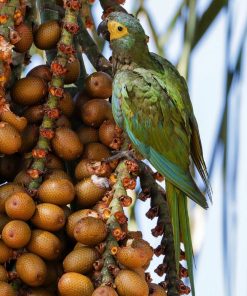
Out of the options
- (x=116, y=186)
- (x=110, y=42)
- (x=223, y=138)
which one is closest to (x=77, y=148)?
(x=116, y=186)

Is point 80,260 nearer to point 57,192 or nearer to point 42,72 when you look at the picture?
point 57,192

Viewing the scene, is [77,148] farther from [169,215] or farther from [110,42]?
[110,42]

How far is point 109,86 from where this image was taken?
160cm

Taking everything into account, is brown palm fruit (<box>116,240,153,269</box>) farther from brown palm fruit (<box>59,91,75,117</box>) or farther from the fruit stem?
brown palm fruit (<box>59,91,75,117</box>)

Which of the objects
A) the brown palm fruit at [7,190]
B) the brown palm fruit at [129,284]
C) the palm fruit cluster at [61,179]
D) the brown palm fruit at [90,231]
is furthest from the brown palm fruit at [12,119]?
the brown palm fruit at [129,284]

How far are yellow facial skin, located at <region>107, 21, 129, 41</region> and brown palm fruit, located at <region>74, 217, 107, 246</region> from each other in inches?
22.0

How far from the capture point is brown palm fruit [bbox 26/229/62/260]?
129 cm

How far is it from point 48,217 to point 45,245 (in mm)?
54

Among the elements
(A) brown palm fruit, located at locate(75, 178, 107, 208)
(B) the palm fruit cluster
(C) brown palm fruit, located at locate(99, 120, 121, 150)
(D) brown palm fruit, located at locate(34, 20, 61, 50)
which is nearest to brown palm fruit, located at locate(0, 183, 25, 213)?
(B) the palm fruit cluster

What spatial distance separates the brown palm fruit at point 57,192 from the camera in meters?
1.34

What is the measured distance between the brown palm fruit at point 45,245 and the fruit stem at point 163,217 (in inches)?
8.6

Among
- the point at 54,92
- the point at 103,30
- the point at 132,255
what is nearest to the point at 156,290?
the point at 132,255

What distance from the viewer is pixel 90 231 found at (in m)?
1.29

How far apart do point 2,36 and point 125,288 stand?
52 centimetres
